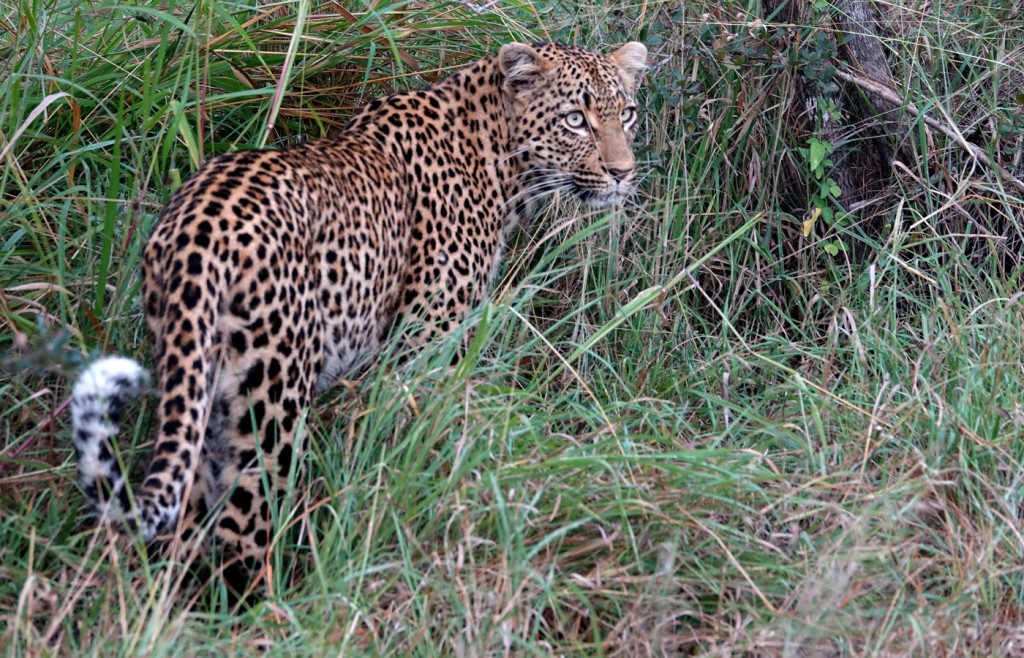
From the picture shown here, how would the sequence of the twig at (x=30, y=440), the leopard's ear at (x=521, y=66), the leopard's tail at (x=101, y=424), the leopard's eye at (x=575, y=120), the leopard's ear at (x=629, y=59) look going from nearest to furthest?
the leopard's tail at (x=101, y=424) < the twig at (x=30, y=440) < the leopard's ear at (x=521, y=66) < the leopard's eye at (x=575, y=120) < the leopard's ear at (x=629, y=59)

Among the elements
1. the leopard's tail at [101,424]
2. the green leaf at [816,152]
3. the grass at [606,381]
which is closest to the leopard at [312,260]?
the leopard's tail at [101,424]

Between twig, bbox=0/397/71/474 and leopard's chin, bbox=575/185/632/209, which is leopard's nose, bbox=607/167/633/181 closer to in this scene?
leopard's chin, bbox=575/185/632/209

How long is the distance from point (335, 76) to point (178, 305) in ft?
8.16

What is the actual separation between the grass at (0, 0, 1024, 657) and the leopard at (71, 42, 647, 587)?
0.17 meters

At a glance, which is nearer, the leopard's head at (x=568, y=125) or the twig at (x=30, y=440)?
the twig at (x=30, y=440)

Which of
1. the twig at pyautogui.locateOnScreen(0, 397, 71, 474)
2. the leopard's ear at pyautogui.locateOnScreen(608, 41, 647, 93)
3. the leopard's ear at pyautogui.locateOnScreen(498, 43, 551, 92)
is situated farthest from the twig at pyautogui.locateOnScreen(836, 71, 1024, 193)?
the twig at pyautogui.locateOnScreen(0, 397, 71, 474)

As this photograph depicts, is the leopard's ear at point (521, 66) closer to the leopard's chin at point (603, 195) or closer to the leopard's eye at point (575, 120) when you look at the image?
the leopard's eye at point (575, 120)

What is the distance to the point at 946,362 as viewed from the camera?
191 inches

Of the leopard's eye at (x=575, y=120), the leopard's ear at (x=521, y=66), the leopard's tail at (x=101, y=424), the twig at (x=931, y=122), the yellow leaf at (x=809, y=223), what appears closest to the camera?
the leopard's tail at (x=101, y=424)

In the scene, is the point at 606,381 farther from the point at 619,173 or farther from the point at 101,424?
the point at 101,424

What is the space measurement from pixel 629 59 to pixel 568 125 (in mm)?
532

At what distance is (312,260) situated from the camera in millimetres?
4059

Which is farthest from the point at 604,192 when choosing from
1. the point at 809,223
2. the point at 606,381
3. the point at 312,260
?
the point at 312,260

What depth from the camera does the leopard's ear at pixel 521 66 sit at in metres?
5.05
